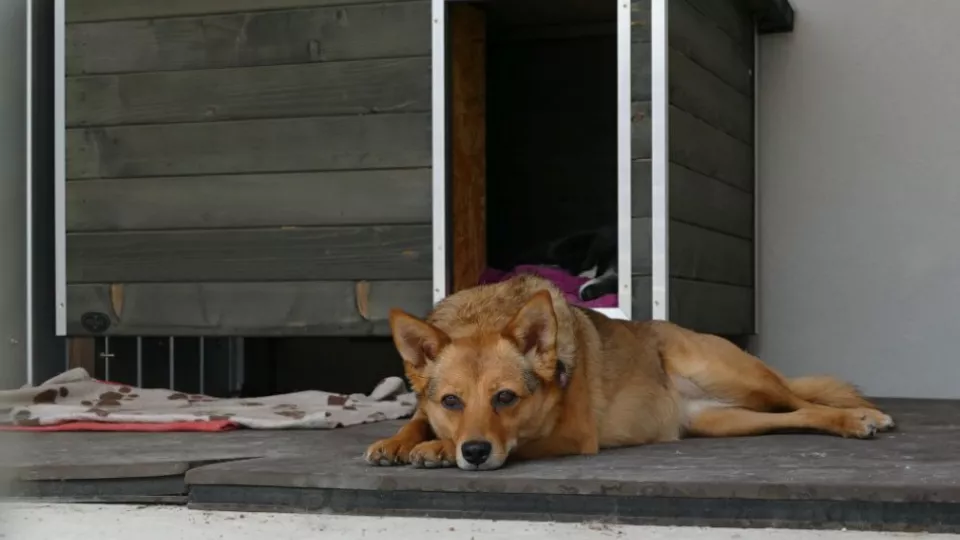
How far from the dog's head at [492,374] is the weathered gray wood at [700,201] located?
1.33 meters

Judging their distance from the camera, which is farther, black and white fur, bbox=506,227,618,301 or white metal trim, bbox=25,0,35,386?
white metal trim, bbox=25,0,35,386

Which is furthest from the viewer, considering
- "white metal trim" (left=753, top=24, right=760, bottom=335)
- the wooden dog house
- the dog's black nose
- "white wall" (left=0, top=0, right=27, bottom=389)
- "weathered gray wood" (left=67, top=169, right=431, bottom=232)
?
"white metal trim" (left=753, top=24, right=760, bottom=335)

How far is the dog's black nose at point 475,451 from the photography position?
2445 mm

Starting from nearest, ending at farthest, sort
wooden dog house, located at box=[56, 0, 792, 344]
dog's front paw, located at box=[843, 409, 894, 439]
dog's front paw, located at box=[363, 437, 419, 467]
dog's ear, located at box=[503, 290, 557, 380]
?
dog's front paw, located at box=[363, 437, 419, 467], dog's ear, located at box=[503, 290, 557, 380], dog's front paw, located at box=[843, 409, 894, 439], wooden dog house, located at box=[56, 0, 792, 344]

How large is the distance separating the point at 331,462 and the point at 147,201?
93.1 inches

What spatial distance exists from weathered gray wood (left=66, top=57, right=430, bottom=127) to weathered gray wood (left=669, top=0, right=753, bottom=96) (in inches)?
37.0

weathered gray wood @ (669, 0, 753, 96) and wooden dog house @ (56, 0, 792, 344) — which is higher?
weathered gray wood @ (669, 0, 753, 96)

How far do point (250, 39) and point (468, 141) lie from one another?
0.98 m

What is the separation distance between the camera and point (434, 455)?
2518 millimetres

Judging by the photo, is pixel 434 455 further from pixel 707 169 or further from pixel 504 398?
pixel 707 169

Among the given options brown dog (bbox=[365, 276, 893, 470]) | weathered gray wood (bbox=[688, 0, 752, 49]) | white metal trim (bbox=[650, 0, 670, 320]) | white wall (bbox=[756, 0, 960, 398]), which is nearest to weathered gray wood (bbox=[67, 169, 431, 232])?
white metal trim (bbox=[650, 0, 670, 320])

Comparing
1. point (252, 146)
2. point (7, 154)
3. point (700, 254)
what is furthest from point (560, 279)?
point (7, 154)

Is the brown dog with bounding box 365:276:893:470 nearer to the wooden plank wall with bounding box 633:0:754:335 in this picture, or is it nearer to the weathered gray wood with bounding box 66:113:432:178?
the wooden plank wall with bounding box 633:0:754:335

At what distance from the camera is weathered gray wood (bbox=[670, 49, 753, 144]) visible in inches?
165
